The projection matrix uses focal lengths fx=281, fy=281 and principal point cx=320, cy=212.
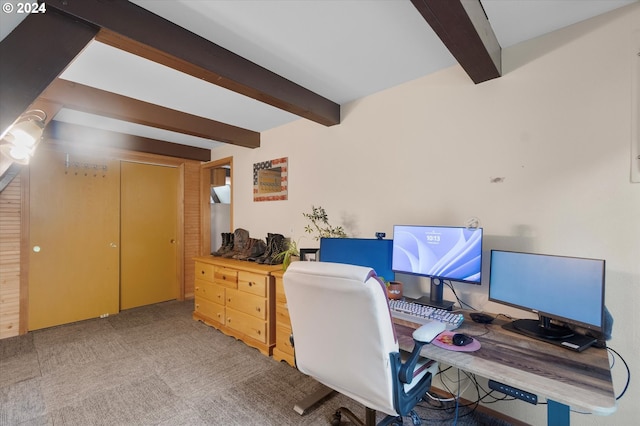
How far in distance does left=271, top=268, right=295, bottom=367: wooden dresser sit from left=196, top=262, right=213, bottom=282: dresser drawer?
1.20m

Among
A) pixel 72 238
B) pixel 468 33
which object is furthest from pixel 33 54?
pixel 72 238

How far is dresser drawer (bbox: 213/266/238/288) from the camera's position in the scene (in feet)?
10.0

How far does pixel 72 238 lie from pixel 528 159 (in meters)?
4.86

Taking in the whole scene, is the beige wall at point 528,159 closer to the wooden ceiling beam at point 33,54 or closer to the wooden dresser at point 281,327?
the wooden dresser at point 281,327

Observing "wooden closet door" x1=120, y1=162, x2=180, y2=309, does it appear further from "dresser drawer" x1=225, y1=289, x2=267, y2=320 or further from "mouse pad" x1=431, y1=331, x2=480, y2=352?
"mouse pad" x1=431, y1=331, x2=480, y2=352

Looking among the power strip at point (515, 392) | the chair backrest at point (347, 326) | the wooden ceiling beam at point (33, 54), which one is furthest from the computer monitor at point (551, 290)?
the wooden ceiling beam at point (33, 54)

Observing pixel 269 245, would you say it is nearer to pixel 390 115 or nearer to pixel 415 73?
pixel 390 115

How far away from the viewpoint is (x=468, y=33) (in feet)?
4.67

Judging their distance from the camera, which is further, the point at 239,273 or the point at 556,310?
the point at 239,273

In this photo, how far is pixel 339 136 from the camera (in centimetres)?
281

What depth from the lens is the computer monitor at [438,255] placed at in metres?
1.75

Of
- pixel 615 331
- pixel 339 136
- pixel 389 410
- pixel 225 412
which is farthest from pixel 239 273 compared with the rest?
pixel 615 331

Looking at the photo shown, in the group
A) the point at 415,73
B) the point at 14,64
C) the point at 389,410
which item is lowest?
the point at 389,410

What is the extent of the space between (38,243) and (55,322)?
3.24 feet
